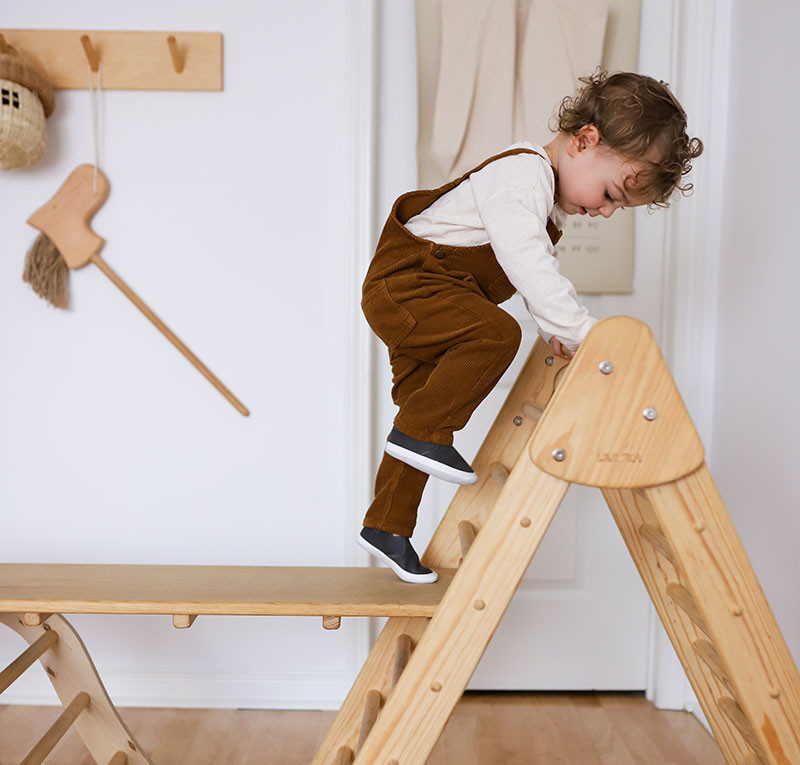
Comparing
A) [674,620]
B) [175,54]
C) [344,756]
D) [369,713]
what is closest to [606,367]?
[674,620]

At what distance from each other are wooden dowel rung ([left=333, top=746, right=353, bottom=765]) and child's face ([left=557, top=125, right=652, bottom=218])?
1003mm

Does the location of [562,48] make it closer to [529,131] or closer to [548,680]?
[529,131]

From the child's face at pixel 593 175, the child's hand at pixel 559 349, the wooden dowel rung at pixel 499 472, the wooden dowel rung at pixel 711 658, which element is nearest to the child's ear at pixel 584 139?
the child's face at pixel 593 175

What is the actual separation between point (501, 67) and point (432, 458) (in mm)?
1087

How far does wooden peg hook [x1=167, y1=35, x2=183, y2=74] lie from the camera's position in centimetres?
181

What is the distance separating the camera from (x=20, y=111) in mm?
1731

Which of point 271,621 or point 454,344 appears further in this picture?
point 271,621

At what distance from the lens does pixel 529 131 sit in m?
1.86

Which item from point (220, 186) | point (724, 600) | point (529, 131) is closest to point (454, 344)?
point (724, 600)

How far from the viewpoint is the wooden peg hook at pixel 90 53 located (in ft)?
5.94

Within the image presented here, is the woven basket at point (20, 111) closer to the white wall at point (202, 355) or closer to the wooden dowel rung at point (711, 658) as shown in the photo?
the white wall at point (202, 355)

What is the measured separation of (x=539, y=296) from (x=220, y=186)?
1.13 m

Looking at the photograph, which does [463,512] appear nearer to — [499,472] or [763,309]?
[499,472]

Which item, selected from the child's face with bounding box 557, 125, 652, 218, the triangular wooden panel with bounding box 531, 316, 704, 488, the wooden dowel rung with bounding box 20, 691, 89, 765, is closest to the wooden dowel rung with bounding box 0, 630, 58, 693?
the wooden dowel rung with bounding box 20, 691, 89, 765
